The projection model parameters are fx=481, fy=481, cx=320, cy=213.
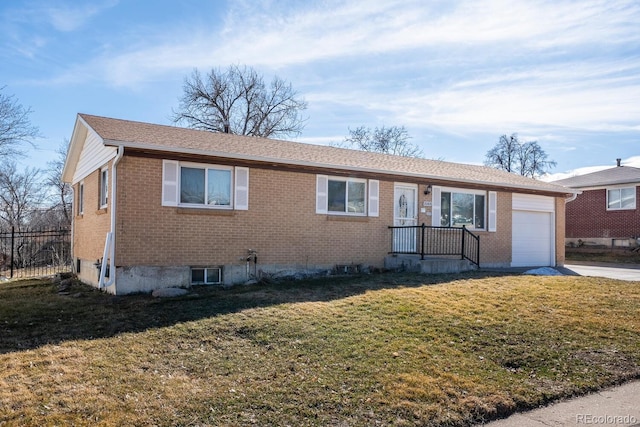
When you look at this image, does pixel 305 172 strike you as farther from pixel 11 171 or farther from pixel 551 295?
pixel 11 171

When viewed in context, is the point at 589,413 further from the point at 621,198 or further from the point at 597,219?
the point at 597,219

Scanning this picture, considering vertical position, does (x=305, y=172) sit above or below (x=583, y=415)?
above

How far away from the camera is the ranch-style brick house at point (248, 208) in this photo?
1045 centimetres

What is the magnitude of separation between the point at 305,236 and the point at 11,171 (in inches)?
1032

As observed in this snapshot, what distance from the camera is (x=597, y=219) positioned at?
24906mm

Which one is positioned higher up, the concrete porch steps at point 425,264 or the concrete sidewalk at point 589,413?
the concrete porch steps at point 425,264

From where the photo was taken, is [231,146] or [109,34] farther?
[231,146]

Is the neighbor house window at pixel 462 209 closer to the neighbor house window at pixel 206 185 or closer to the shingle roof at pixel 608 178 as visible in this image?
the neighbor house window at pixel 206 185

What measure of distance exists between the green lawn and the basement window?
1468 millimetres

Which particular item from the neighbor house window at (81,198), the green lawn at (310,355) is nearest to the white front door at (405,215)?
the green lawn at (310,355)

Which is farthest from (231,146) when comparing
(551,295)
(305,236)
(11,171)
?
(11,171)

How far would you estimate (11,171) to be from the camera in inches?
1194

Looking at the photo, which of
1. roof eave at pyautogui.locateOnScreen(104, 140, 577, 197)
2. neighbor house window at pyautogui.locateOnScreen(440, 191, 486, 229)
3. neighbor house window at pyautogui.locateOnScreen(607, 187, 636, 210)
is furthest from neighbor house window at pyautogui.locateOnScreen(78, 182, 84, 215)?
neighbor house window at pyautogui.locateOnScreen(607, 187, 636, 210)

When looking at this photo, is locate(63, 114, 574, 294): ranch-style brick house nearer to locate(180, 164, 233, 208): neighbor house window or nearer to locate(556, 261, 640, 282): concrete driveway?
locate(180, 164, 233, 208): neighbor house window
